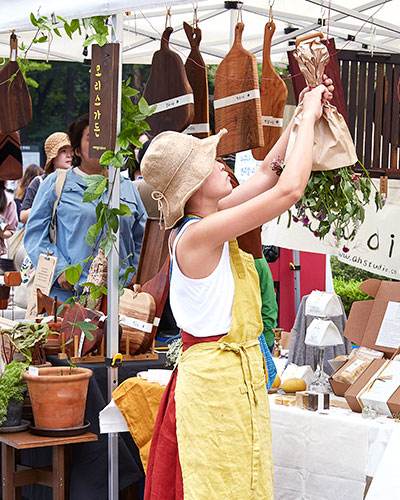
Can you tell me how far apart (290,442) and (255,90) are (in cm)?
121

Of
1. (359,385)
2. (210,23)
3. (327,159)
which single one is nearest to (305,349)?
(359,385)

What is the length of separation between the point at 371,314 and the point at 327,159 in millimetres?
1211

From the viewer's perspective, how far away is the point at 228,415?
6.66ft

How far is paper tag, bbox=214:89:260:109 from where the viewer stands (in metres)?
2.79

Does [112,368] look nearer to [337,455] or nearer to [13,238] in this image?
[337,455]

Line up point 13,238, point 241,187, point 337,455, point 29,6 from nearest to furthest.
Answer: point 241,187 < point 337,455 < point 29,6 < point 13,238

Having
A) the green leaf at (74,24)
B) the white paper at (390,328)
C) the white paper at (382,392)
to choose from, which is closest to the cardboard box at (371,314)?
the white paper at (390,328)

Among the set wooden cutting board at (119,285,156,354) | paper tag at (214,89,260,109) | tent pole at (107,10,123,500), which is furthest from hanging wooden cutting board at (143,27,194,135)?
wooden cutting board at (119,285,156,354)

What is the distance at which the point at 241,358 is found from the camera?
6.77 ft

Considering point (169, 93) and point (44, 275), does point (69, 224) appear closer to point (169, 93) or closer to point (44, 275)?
point (44, 275)

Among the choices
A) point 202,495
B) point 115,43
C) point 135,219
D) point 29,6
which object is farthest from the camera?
point 135,219

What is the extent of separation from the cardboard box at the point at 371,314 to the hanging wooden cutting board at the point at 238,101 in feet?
2.61

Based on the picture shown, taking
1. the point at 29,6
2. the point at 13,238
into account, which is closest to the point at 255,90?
the point at 29,6

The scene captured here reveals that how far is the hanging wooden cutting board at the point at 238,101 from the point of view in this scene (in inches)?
109
